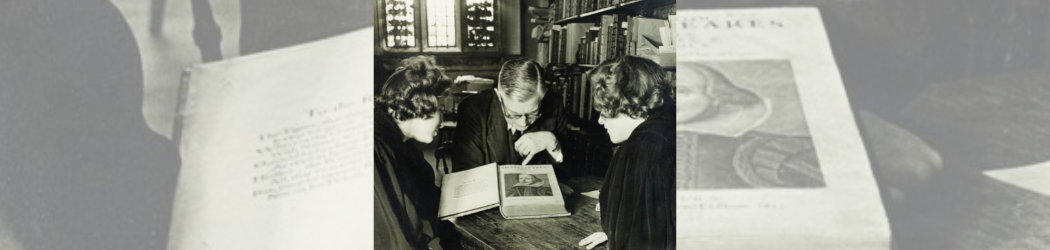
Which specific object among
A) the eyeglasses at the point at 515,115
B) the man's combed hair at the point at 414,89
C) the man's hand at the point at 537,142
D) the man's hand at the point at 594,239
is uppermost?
the man's combed hair at the point at 414,89

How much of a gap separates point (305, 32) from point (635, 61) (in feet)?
3.20

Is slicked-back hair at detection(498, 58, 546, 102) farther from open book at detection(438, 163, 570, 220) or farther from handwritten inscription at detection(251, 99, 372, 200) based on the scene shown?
handwritten inscription at detection(251, 99, 372, 200)

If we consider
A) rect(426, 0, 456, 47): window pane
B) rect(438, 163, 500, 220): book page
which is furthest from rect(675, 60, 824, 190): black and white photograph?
rect(426, 0, 456, 47): window pane

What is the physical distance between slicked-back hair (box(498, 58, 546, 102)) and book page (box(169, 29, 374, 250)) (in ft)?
1.33

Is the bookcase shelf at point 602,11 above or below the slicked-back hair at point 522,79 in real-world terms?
above

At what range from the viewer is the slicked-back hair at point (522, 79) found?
233 centimetres

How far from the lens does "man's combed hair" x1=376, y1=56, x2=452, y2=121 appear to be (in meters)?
2.32

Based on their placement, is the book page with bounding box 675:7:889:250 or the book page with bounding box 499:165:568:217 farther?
the book page with bounding box 675:7:889:250

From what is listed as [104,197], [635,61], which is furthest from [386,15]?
[104,197]

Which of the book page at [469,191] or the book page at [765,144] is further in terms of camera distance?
the book page at [765,144]

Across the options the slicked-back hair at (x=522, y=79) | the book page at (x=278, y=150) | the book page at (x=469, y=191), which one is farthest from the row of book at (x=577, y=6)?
the book page at (x=278, y=150)

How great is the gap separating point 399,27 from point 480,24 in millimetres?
230

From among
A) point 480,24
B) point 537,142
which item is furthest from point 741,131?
point 480,24

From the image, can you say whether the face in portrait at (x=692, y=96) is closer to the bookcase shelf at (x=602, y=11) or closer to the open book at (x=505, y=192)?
the bookcase shelf at (x=602, y=11)
